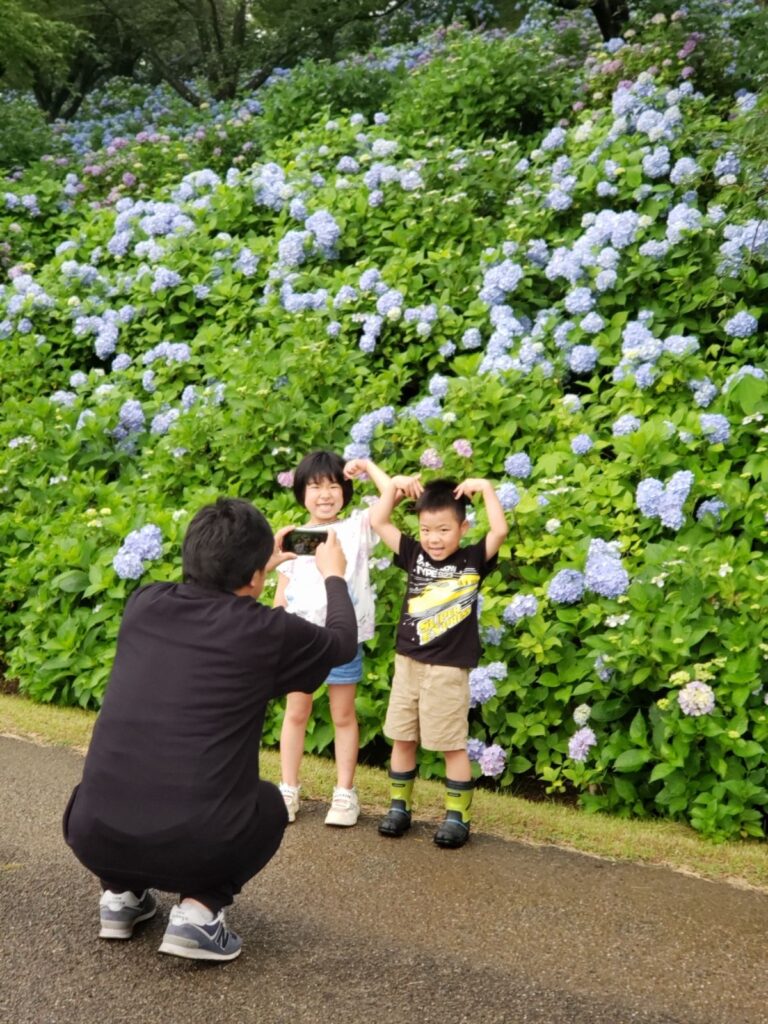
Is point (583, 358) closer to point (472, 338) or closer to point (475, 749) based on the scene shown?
point (472, 338)

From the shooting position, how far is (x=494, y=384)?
5.71 meters

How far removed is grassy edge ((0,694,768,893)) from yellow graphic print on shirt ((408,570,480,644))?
0.72m

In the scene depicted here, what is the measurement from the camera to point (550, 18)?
437 inches

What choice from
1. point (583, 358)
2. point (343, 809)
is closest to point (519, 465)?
point (583, 358)

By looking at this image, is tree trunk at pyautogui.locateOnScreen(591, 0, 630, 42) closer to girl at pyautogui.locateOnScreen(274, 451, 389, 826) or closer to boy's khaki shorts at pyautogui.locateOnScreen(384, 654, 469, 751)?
girl at pyautogui.locateOnScreen(274, 451, 389, 826)

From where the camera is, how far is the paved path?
2.71 metres

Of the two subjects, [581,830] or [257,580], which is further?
[581,830]

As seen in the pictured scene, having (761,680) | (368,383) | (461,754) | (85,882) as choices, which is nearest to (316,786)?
(461,754)

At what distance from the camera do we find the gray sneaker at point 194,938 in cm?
280

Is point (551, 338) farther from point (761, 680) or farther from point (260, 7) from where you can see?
point (260, 7)

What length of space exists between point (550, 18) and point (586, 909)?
979cm

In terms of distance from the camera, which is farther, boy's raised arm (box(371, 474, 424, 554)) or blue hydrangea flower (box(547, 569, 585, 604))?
blue hydrangea flower (box(547, 569, 585, 604))

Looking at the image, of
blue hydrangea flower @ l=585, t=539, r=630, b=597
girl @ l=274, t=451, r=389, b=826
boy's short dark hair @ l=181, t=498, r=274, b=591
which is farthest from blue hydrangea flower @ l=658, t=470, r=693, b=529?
boy's short dark hair @ l=181, t=498, r=274, b=591

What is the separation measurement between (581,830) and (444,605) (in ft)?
2.96
